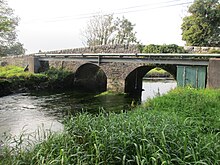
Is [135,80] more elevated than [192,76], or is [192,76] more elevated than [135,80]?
[192,76]

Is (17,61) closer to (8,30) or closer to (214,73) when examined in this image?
(8,30)

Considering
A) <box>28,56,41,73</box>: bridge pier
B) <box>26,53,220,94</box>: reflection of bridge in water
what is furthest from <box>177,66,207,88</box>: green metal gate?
<box>28,56,41,73</box>: bridge pier

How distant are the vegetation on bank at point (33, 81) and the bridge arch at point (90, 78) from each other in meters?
0.93

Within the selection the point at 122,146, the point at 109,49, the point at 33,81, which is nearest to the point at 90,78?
the point at 109,49

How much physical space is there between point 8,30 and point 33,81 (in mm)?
4563

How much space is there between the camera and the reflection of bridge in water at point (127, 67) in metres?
12.1

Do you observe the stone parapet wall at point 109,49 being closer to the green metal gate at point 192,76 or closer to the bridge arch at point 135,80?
the bridge arch at point 135,80

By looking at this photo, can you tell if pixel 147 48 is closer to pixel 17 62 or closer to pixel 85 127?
pixel 85 127

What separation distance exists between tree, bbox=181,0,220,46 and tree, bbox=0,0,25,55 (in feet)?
43.2

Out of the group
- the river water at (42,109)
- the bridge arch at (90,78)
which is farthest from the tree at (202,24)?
the river water at (42,109)

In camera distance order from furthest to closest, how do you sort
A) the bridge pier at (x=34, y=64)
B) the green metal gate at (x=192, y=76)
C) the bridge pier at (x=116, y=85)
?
1. the bridge pier at (x=34, y=64)
2. the bridge pier at (x=116, y=85)
3. the green metal gate at (x=192, y=76)

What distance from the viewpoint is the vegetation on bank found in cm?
1688

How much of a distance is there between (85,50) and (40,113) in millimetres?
9616

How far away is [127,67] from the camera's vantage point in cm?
1695
